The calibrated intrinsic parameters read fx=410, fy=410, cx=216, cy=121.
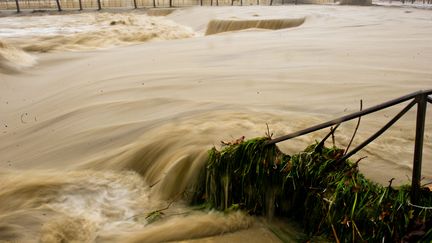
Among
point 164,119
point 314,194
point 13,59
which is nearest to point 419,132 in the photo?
point 314,194

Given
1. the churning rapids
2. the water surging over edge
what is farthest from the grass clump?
the water surging over edge

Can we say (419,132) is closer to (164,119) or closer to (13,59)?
(164,119)

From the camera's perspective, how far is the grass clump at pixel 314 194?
1.71 meters

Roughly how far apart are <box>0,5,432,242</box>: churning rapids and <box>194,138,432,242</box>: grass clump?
0.44 ft

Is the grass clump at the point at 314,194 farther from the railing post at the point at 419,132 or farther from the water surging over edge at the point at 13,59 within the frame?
the water surging over edge at the point at 13,59

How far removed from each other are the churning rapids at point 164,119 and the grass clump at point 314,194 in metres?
0.13

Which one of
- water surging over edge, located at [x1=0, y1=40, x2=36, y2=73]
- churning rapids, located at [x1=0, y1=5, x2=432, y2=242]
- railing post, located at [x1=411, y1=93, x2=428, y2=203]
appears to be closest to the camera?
railing post, located at [x1=411, y1=93, x2=428, y2=203]

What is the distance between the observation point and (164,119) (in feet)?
11.8

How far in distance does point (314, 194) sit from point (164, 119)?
186 cm

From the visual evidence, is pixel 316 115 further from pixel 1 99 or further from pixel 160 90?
pixel 1 99

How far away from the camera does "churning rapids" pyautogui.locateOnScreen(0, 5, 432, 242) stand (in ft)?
7.82

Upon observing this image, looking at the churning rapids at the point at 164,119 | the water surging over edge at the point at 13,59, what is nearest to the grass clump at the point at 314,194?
the churning rapids at the point at 164,119

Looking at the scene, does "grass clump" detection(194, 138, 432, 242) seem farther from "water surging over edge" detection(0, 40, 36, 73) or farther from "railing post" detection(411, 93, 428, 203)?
"water surging over edge" detection(0, 40, 36, 73)

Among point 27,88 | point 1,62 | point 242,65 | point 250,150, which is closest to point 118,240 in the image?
point 250,150
